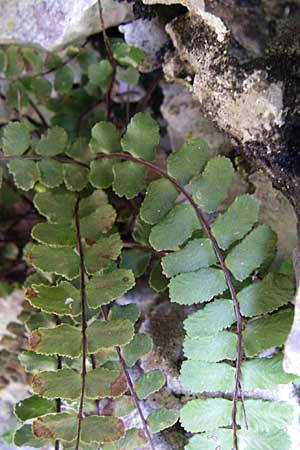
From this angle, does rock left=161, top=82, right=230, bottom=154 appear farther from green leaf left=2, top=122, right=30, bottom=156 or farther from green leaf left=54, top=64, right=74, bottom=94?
green leaf left=2, top=122, right=30, bottom=156

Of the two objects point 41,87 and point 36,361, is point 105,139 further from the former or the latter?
point 36,361

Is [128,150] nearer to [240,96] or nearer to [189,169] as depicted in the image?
[189,169]

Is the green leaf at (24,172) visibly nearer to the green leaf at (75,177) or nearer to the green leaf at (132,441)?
the green leaf at (75,177)

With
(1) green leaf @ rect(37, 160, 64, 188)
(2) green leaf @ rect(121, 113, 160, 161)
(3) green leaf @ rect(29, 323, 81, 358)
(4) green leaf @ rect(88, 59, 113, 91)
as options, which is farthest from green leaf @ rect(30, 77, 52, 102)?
(3) green leaf @ rect(29, 323, 81, 358)

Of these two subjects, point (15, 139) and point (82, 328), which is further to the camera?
point (15, 139)

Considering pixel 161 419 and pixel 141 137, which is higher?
pixel 141 137

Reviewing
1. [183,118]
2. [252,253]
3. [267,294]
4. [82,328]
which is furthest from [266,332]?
[183,118]
